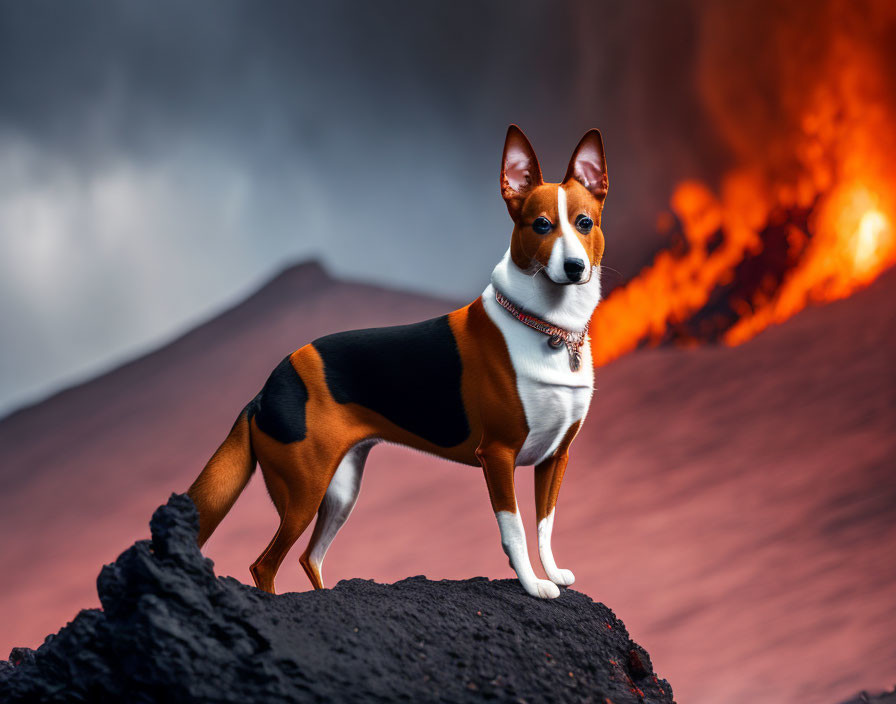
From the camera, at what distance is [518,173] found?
2285mm

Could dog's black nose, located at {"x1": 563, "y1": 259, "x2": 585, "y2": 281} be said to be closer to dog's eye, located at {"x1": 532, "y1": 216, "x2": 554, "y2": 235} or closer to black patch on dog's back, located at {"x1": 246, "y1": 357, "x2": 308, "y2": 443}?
dog's eye, located at {"x1": 532, "y1": 216, "x2": 554, "y2": 235}

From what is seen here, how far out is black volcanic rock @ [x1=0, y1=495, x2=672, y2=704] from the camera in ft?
5.91

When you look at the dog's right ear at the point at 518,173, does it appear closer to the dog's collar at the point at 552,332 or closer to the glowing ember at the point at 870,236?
the dog's collar at the point at 552,332

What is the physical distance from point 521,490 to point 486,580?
1.97 meters

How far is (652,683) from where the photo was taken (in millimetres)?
2461

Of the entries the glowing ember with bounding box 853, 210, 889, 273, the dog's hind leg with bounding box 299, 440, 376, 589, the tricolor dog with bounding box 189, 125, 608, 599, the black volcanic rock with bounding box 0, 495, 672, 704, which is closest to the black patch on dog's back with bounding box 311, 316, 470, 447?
the tricolor dog with bounding box 189, 125, 608, 599

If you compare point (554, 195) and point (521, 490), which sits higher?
point (521, 490)

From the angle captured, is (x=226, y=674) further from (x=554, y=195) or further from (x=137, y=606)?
(x=554, y=195)

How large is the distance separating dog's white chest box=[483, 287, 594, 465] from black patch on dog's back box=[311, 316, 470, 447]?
0.16 m

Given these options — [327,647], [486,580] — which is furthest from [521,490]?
[327,647]

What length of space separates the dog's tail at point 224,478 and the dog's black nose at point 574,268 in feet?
3.14

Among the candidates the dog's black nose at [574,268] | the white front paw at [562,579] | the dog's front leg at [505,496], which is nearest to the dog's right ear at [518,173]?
the dog's black nose at [574,268]

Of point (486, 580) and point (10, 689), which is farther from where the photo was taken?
point (486, 580)

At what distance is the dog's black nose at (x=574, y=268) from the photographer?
2096 millimetres
